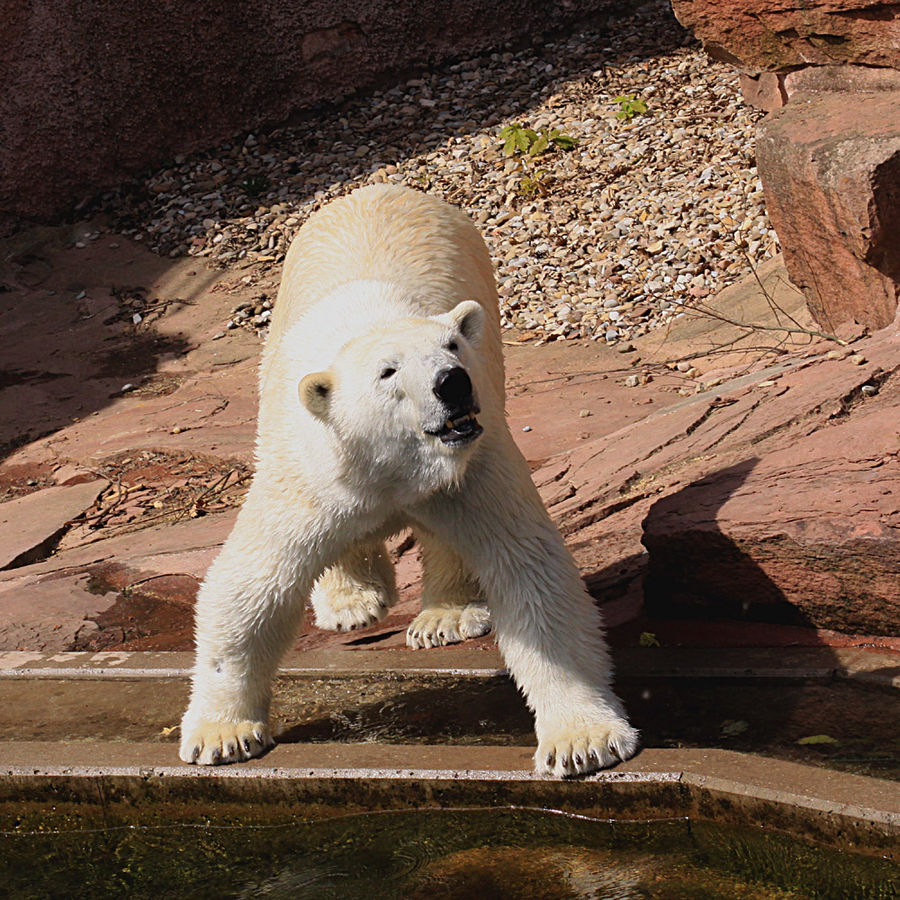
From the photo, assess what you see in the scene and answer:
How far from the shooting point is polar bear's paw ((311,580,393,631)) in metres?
4.14

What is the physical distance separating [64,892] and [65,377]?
6252mm

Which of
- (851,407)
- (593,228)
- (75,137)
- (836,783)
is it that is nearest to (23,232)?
(75,137)

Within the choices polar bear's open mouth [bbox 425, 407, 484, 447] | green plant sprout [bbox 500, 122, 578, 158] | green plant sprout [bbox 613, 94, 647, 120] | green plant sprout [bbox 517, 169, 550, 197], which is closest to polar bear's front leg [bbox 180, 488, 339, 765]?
polar bear's open mouth [bbox 425, 407, 484, 447]

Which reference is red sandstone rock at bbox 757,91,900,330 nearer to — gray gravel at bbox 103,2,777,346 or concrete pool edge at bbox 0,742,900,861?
gray gravel at bbox 103,2,777,346

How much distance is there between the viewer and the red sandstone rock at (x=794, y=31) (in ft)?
18.6

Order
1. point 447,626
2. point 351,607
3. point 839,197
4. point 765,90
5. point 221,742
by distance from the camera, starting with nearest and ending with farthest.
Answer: point 221,742 → point 447,626 → point 351,607 → point 839,197 → point 765,90

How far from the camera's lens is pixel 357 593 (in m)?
4.19

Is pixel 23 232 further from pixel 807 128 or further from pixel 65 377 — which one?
pixel 807 128

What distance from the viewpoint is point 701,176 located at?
869 cm

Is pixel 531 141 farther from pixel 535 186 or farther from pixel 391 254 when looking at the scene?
pixel 391 254

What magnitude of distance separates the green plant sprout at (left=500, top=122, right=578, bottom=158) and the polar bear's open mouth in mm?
7489

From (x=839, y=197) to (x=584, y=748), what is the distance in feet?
11.1

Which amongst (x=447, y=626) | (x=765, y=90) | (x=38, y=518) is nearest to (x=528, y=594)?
(x=447, y=626)

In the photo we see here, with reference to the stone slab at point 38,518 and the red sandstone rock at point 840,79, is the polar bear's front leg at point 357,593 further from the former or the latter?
the red sandstone rock at point 840,79
